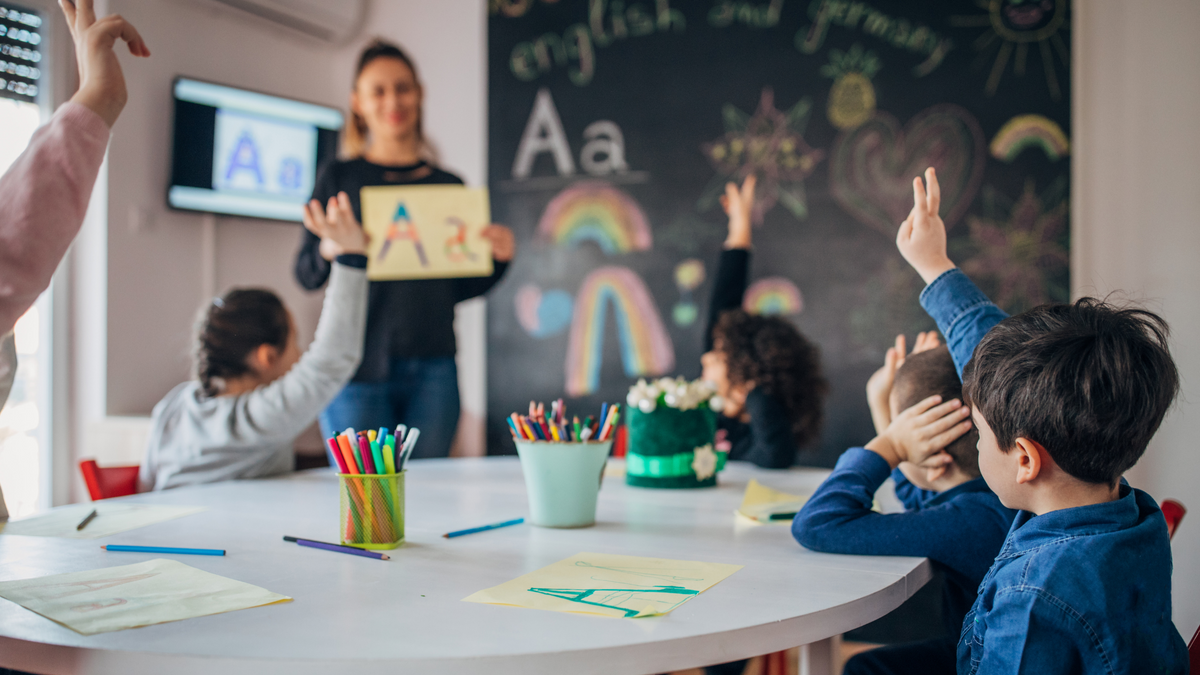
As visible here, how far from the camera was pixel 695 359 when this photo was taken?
3.08 m

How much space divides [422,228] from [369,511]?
1344 mm

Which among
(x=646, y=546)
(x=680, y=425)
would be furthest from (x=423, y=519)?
(x=680, y=425)

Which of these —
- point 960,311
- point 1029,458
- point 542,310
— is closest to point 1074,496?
point 1029,458

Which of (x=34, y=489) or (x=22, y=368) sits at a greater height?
(x=22, y=368)

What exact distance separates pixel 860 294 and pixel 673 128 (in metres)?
0.94

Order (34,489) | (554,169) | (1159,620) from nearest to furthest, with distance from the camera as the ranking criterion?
(1159,620), (34,489), (554,169)

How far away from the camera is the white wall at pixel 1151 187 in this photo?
226cm

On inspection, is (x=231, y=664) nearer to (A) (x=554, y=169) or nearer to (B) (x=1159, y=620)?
(B) (x=1159, y=620)

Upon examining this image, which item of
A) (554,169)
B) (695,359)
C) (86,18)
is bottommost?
(695,359)

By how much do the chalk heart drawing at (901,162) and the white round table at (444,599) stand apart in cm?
180

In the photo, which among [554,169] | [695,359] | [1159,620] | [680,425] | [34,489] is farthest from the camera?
[554,169]

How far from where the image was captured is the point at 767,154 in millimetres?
2934

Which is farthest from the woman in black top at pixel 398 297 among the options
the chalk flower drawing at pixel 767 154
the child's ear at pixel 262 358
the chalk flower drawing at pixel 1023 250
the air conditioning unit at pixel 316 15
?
the chalk flower drawing at pixel 1023 250

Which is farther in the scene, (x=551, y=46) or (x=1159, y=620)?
(x=551, y=46)
